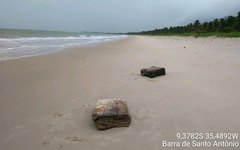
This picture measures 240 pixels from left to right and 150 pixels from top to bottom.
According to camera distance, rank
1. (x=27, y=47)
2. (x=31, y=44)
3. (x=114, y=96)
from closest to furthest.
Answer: (x=114, y=96) < (x=27, y=47) < (x=31, y=44)

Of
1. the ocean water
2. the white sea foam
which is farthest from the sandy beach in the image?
the ocean water

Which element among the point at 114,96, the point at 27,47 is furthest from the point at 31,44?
the point at 114,96

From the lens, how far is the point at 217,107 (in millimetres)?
4859

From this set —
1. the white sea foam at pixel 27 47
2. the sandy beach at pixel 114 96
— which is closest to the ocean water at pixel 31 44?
the white sea foam at pixel 27 47

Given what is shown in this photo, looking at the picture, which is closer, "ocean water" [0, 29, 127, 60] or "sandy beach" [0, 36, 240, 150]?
"sandy beach" [0, 36, 240, 150]

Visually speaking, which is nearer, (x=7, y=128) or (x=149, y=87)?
(x=7, y=128)

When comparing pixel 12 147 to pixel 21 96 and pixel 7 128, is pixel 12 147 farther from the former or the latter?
pixel 21 96

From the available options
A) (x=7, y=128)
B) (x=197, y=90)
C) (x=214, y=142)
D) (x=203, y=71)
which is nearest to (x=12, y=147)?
(x=7, y=128)

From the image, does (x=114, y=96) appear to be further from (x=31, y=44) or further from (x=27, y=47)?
(x=31, y=44)

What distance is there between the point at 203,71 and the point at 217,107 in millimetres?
3876

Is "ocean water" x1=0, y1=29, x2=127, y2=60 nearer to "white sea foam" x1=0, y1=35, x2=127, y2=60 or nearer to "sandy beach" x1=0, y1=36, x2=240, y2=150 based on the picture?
"white sea foam" x1=0, y1=35, x2=127, y2=60

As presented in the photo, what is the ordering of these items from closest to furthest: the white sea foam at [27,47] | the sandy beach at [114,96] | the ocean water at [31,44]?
the sandy beach at [114,96], the white sea foam at [27,47], the ocean water at [31,44]

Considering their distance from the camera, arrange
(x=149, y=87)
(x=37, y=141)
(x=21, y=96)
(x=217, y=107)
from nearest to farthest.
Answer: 1. (x=37, y=141)
2. (x=217, y=107)
3. (x=21, y=96)
4. (x=149, y=87)

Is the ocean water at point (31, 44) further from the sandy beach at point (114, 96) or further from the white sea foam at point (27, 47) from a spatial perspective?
the sandy beach at point (114, 96)
